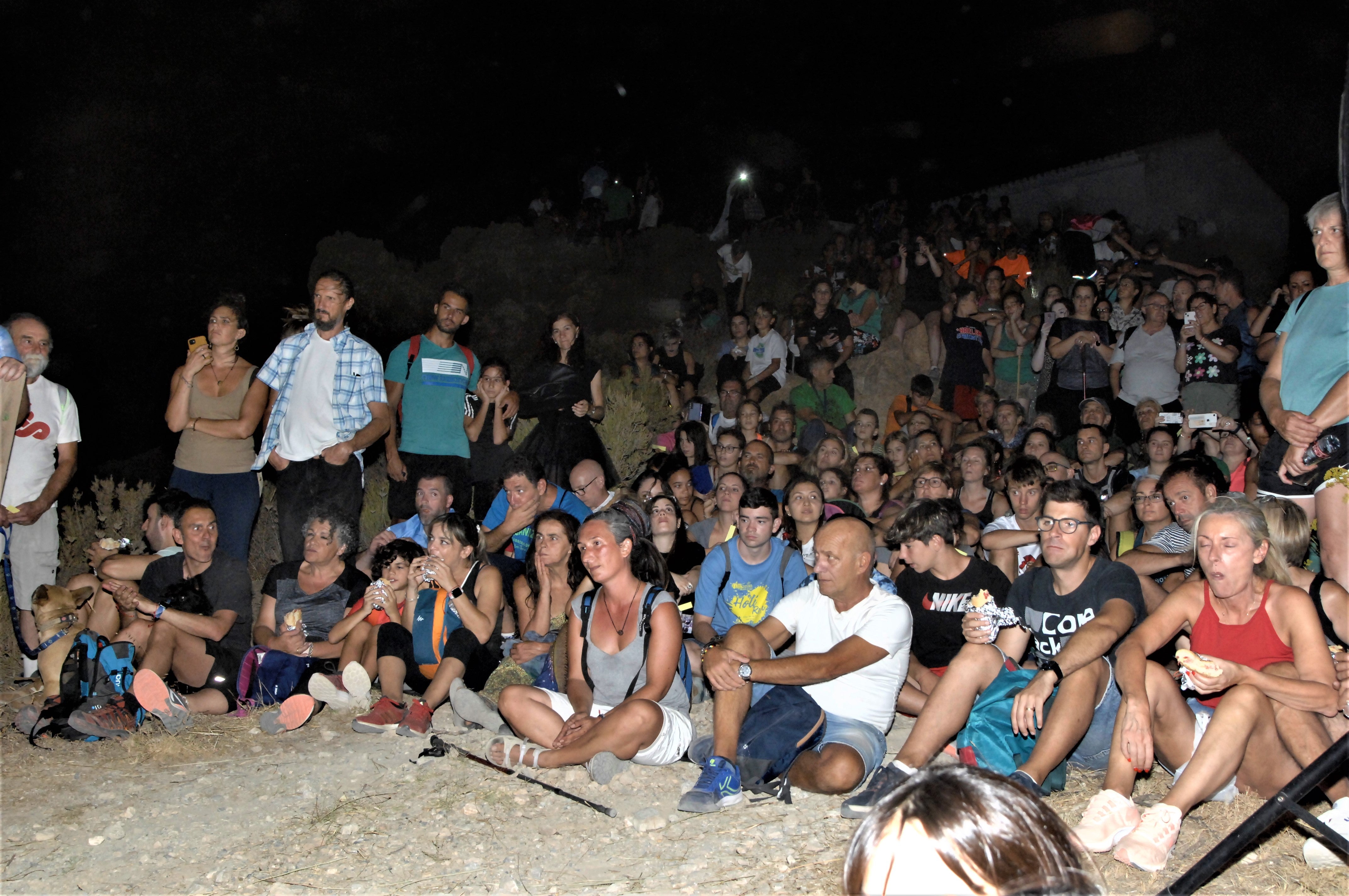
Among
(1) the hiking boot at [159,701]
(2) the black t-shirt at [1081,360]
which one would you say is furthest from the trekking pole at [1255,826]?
(2) the black t-shirt at [1081,360]

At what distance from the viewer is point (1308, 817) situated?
→ 270 centimetres

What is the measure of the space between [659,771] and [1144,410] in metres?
5.78

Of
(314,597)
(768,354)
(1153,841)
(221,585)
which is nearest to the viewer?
(1153,841)

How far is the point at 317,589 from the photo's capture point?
5.79 m

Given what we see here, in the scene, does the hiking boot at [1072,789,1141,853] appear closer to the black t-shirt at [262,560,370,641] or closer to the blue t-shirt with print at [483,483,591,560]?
the blue t-shirt with print at [483,483,591,560]

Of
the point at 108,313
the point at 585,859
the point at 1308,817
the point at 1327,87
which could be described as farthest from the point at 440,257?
the point at 1308,817

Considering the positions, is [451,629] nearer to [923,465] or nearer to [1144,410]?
[923,465]

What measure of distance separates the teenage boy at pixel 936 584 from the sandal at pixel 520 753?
172cm

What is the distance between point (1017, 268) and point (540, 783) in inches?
378

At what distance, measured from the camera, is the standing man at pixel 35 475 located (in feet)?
19.2

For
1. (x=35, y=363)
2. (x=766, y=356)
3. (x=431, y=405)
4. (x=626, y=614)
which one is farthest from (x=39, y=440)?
(x=766, y=356)

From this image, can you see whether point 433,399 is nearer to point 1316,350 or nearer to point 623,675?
point 623,675

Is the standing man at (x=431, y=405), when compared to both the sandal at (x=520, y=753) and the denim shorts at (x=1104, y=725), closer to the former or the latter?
the sandal at (x=520, y=753)

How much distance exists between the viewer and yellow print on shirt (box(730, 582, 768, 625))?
5.39 m
